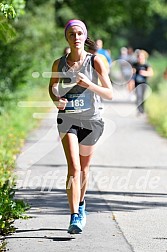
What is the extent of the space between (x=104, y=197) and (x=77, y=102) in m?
2.81

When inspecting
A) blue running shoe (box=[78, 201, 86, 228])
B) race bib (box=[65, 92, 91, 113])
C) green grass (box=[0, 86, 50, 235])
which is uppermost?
race bib (box=[65, 92, 91, 113])

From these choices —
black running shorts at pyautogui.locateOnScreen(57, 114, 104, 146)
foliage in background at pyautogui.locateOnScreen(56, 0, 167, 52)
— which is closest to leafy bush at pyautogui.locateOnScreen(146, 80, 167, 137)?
foliage in background at pyautogui.locateOnScreen(56, 0, 167, 52)

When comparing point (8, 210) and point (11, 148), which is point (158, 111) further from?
point (8, 210)

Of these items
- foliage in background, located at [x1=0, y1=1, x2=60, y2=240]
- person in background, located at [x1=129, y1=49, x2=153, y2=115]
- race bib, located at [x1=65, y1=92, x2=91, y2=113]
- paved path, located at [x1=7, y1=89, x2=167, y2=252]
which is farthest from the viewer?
person in background, located at [x1=129, y1=49, x2=153, y2=115]

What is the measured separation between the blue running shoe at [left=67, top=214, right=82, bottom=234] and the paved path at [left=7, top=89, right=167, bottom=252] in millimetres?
56

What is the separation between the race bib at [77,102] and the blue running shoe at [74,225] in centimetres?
101

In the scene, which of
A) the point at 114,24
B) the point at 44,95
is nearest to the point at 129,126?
the point at 44,95

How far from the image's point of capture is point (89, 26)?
138ft

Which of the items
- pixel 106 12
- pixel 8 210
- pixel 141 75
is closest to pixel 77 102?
pixel 8 210

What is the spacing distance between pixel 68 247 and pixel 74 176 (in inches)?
31.2

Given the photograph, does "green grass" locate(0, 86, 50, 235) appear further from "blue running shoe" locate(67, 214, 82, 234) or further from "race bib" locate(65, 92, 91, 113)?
"race bib" locate(65, 92, 91, 113)

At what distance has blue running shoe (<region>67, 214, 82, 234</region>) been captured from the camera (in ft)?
27.6

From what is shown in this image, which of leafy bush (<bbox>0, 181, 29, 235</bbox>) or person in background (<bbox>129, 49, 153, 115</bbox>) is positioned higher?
leafy bush (<bbox>0, 181, 29, 235</bbox>)

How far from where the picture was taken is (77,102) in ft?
28.1
